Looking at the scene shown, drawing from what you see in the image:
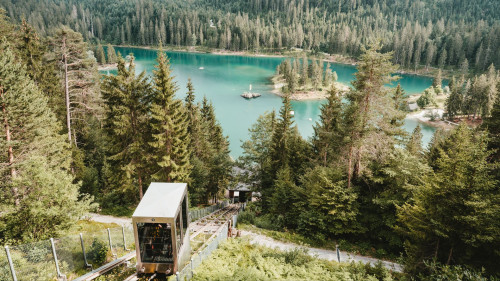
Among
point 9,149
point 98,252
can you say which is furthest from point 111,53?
point 98,252

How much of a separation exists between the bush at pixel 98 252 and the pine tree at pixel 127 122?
403 inches

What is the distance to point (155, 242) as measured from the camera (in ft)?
31.3

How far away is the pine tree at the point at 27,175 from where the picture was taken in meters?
11.2

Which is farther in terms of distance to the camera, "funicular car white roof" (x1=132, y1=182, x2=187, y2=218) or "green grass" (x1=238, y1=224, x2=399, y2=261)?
"green grass" (x1=238, y1=224, x2=399, y2=261)

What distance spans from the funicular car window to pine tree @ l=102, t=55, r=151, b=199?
12.2 metres

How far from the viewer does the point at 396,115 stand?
57.8 feet

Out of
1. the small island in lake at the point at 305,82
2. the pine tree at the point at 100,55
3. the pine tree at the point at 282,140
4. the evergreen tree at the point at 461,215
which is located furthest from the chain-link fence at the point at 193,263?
the pine tree at the point at 100,55

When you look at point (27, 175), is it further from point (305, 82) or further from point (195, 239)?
point (305, 82)

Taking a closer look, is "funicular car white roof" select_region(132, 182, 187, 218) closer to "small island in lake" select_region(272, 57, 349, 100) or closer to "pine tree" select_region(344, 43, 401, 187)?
"pine tree" select_region(344, 43, 401, 187)

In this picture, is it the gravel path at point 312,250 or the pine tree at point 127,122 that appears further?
the pine tree at point 127,122

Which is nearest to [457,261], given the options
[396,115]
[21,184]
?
[396,115]

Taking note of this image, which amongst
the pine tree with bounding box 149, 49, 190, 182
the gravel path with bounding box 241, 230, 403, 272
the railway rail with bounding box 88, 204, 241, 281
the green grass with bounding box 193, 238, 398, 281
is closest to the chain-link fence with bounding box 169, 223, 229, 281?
the green grass with bounding box 193, 238, 398, 281

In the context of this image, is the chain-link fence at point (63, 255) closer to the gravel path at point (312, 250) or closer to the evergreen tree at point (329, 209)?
the gravel path at point (312, 250)

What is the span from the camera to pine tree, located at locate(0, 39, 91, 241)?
11.2 m
